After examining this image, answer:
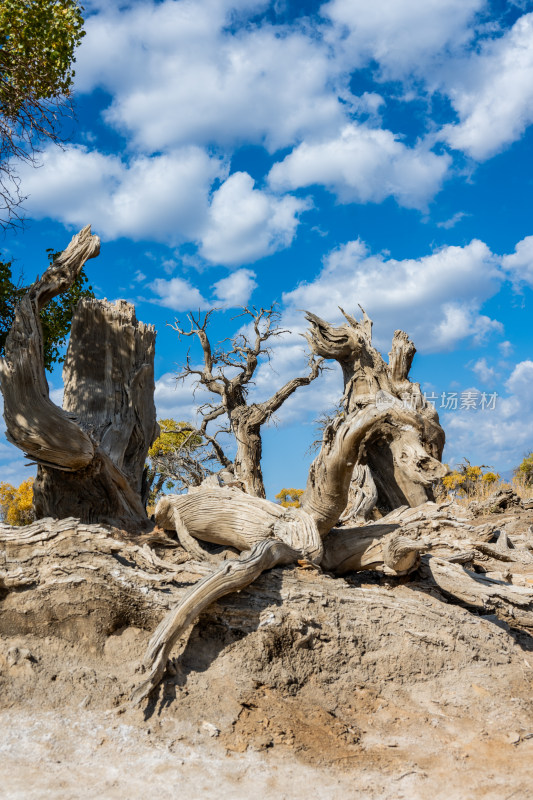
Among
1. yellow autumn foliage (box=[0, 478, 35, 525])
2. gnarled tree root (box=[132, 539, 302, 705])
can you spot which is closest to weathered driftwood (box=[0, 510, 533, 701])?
gnarled tree root (box=[132, 539, 302, 705])

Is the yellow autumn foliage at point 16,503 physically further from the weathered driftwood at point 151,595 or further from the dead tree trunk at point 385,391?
the weathered driftwood at point 151,595

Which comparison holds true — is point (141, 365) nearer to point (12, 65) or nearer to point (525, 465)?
point (12, 65)

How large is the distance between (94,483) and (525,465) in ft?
56.7

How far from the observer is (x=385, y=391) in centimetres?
1146

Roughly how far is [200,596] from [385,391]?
24.6 feet

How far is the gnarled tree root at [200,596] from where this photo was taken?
4.26 metres

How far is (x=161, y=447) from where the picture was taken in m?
20.8

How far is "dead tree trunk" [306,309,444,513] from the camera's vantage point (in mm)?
10961

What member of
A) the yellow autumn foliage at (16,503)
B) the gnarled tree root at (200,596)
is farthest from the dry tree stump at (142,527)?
the yellow autumn foliage at (16,503)

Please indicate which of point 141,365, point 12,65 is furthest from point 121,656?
point 12,65

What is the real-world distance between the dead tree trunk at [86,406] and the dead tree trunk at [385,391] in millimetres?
4040

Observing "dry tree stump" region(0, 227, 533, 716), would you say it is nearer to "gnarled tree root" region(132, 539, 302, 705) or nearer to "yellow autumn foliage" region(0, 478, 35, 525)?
"gnarled tree root" region(132, 539, 302, 705)

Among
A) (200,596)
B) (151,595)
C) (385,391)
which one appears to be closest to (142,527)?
(151,595)

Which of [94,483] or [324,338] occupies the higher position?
[324,338]
